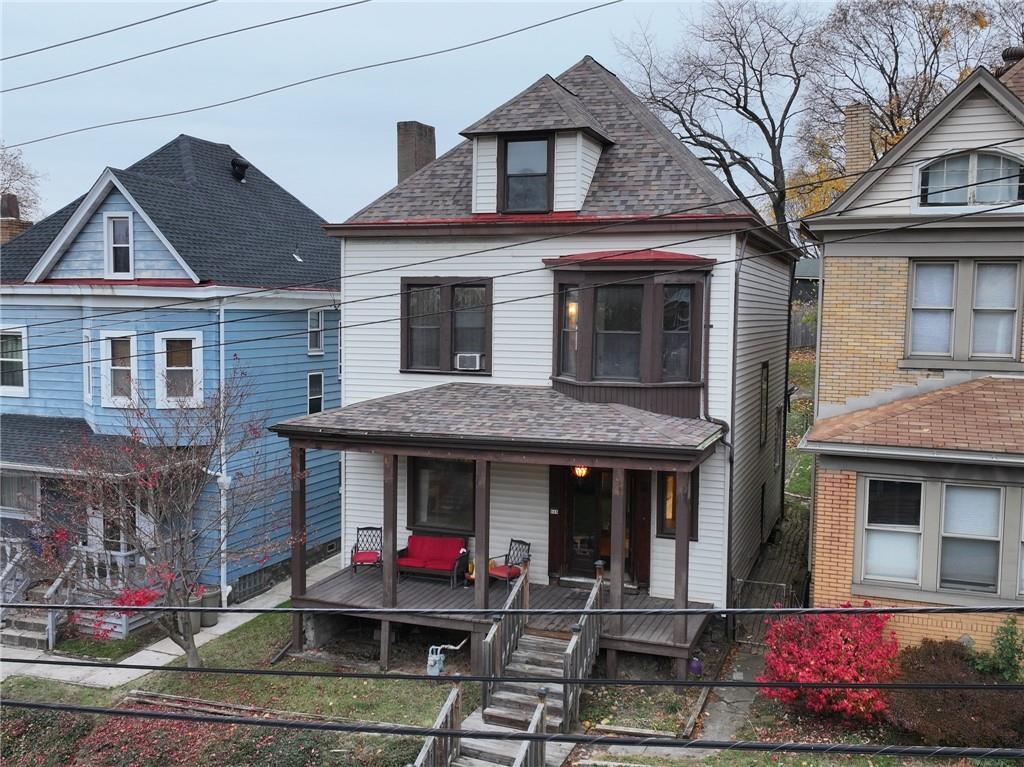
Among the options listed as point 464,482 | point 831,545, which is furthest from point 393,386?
point 831,545

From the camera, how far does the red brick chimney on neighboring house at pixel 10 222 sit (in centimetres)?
2575

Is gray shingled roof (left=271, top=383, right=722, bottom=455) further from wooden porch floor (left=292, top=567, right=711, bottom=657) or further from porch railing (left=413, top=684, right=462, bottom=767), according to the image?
porch railing (left=413, top=684, right=462, bottom=767)

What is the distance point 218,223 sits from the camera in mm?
21938

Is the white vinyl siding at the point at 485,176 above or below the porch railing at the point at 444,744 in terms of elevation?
above

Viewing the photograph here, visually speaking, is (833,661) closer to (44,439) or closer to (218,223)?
(44,439)

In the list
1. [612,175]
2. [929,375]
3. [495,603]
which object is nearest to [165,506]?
[495,603]

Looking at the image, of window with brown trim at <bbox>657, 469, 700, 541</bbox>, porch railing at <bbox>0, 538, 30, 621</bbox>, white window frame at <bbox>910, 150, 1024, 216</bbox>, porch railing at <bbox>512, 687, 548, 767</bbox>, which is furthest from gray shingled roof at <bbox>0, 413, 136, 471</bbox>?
white window frame at <bbox>910, 150, 1024, 216</bbox>

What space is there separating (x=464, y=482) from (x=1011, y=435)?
9604 mm

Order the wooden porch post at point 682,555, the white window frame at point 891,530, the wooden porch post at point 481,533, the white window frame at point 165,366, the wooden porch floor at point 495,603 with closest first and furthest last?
the white window frame at point 891,530
the wooden porch post at point 682,555
the wooden porch floor at point 495,603
the wooden porch post at point 481,533
the white window frame at point 165,366

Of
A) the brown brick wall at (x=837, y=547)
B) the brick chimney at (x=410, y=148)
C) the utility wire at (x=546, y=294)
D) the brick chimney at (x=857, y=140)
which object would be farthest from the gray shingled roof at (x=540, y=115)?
the brown brick wall at (x=837, y=547)

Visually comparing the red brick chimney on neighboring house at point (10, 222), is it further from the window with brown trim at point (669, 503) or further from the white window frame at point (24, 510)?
the window with brown trim at point (669, 503)

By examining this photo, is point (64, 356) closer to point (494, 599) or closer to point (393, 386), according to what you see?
point (393, 386)

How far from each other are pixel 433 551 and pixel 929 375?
9.55 metres

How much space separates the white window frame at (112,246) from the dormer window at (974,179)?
1601cm
